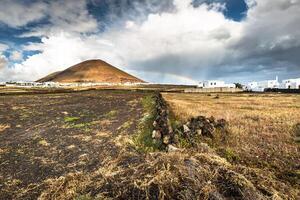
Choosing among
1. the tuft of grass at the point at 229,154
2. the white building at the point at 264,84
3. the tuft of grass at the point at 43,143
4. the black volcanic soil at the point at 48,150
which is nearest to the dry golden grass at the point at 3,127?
the black volcanic soil at the point at 48,150

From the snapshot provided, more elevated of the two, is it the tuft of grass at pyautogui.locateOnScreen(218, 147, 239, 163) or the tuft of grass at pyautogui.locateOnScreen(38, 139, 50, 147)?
the tuft of grass at pyautogui.locateOnScreen(218, 147, 239, 163)

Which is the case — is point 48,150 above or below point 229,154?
below

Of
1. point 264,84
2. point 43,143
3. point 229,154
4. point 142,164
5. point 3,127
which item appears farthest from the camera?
point 264,84

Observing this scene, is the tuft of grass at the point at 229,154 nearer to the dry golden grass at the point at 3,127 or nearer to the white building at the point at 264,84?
the dry golden grass at the point at 3,127

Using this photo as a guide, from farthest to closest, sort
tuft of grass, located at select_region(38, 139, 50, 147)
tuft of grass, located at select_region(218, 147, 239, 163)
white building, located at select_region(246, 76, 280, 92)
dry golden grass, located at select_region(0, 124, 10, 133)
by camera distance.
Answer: white building, located at select_region(246, 76, 280, 92)
dry golden grass, located at select_region(0, 124, 10, 133)
tuft of grass, located at select_region(38, 139, 50, 147)
tuft of grass, located at select_region(218, 147, 239, 163)

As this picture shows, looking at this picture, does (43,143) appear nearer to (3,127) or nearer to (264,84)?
(3,127)

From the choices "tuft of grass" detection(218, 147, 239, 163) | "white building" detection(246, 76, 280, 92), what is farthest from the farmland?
"white building" detection(246, 76, 280, 92)

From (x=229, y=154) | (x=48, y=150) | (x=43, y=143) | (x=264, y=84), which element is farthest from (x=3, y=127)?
(x=264, y=84)

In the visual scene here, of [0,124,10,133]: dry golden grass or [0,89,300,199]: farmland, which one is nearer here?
[0,89,300,199]: farmland

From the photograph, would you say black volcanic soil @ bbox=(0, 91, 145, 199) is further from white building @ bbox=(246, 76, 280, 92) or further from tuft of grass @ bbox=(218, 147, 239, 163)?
white building @ bbox=(246, 76, 280, 92)

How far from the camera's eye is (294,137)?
12.9m

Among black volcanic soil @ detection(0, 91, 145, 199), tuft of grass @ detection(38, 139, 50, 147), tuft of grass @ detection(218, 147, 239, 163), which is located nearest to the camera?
black volcanic soil @ detection(0, 91, 145, 199)

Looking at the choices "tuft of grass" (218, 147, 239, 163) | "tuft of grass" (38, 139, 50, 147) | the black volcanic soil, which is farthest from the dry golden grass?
"tuft of grass" (218, 147, 239, 163)

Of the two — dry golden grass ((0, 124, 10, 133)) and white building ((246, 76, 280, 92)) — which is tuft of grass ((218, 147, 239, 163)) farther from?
white building ((246, 76, 280, 92))
